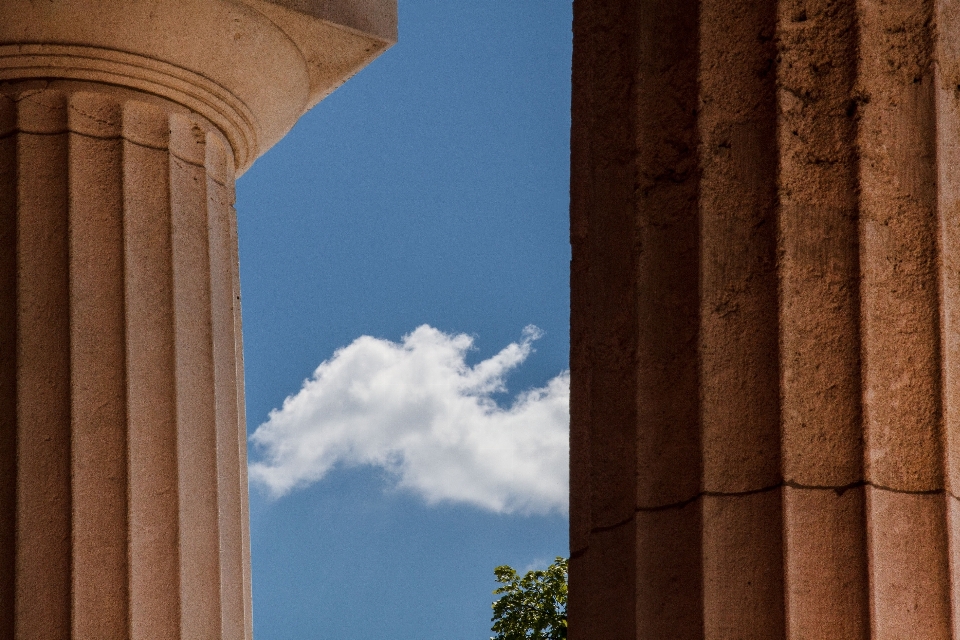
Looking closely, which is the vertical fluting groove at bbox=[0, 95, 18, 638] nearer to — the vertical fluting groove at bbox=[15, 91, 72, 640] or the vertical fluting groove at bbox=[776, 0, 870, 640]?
the vertical fluting groove at bbox=[15, 91, 72, 640]

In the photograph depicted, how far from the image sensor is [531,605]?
338 feet

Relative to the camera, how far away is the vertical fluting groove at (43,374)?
39.0 meters

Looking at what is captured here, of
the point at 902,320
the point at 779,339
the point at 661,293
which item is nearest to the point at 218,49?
the point at 661,293

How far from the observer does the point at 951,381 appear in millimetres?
22500

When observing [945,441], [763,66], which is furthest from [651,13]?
[945,441]

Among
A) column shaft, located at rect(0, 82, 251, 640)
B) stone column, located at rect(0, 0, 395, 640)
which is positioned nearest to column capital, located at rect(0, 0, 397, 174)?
stone column, located at rect(0, 0, 395, 640)

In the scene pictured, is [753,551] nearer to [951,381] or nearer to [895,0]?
[951,381]

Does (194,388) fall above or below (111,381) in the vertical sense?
above

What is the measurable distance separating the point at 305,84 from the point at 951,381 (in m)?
32.9

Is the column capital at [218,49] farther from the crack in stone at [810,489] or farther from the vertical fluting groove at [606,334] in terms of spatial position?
the crack in stone at [810,489]

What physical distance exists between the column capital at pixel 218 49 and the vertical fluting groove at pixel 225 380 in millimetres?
2009

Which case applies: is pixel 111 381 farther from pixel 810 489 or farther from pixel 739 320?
pixel 810 489

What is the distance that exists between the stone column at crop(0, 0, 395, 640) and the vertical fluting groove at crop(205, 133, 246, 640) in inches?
3.7

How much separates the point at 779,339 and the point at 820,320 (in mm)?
762
